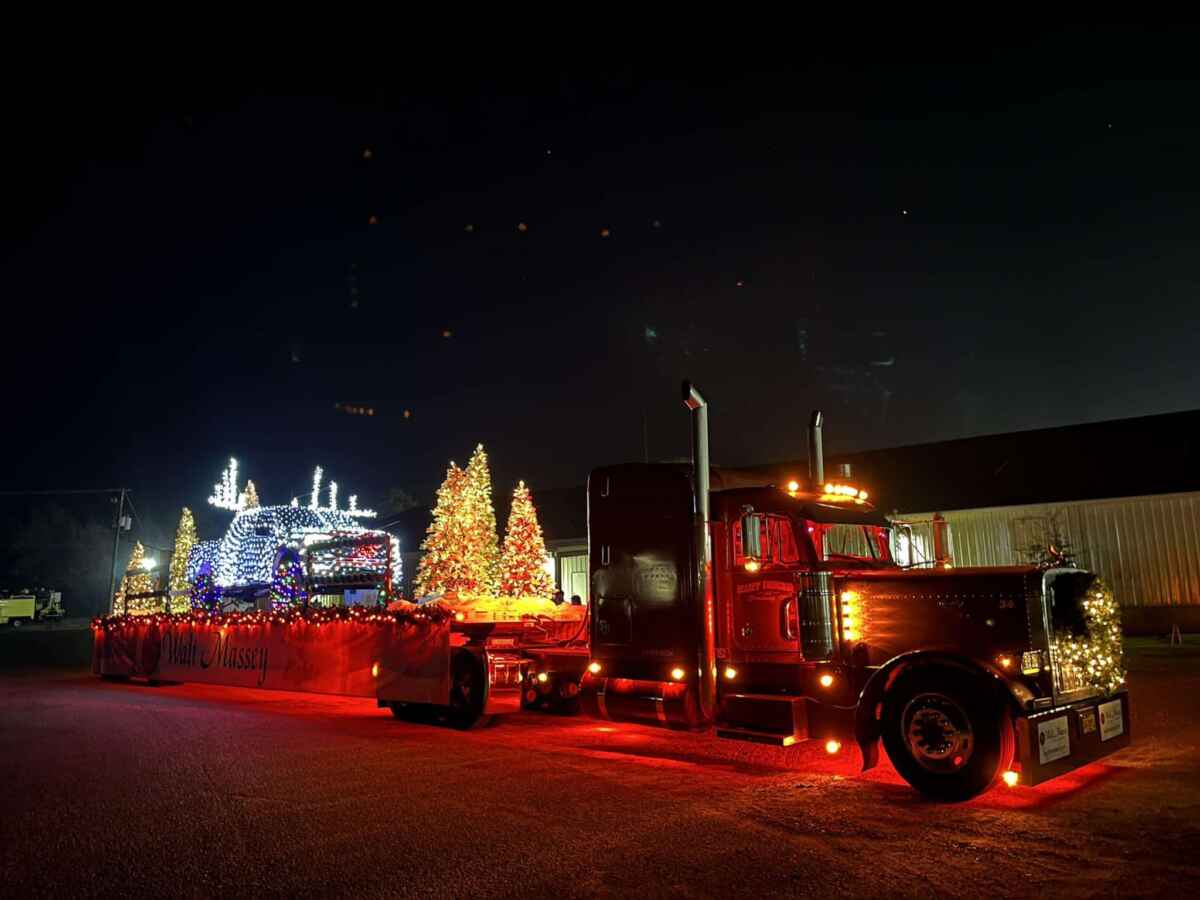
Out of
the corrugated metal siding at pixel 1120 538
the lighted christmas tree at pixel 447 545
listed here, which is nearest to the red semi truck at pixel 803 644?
the lighted christmas tree at pixel 447 545

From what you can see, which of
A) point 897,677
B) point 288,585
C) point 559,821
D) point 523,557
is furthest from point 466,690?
point 523,557

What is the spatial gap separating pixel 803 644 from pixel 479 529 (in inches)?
752

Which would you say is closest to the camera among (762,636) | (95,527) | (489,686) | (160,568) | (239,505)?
(762,636)

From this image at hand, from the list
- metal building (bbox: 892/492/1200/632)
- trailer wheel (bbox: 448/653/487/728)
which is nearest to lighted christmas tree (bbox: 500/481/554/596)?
metal building (bbox: 892/492/1200/632)

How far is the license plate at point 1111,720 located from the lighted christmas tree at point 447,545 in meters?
19.7

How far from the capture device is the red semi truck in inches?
264

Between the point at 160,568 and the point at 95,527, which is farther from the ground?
the point at 95,527

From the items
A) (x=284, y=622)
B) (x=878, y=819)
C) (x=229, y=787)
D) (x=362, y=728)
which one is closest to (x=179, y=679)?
(x=284, y=622)

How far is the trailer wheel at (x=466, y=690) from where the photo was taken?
1101 centimetres

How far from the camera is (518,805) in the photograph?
676 centimetres

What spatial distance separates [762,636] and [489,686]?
4.27 metres

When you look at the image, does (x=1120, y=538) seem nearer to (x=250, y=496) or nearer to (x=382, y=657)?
(x=382, y=657)

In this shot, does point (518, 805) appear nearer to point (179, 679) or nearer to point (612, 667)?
point (612, 667)

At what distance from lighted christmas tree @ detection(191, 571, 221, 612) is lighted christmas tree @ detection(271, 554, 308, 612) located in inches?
111
